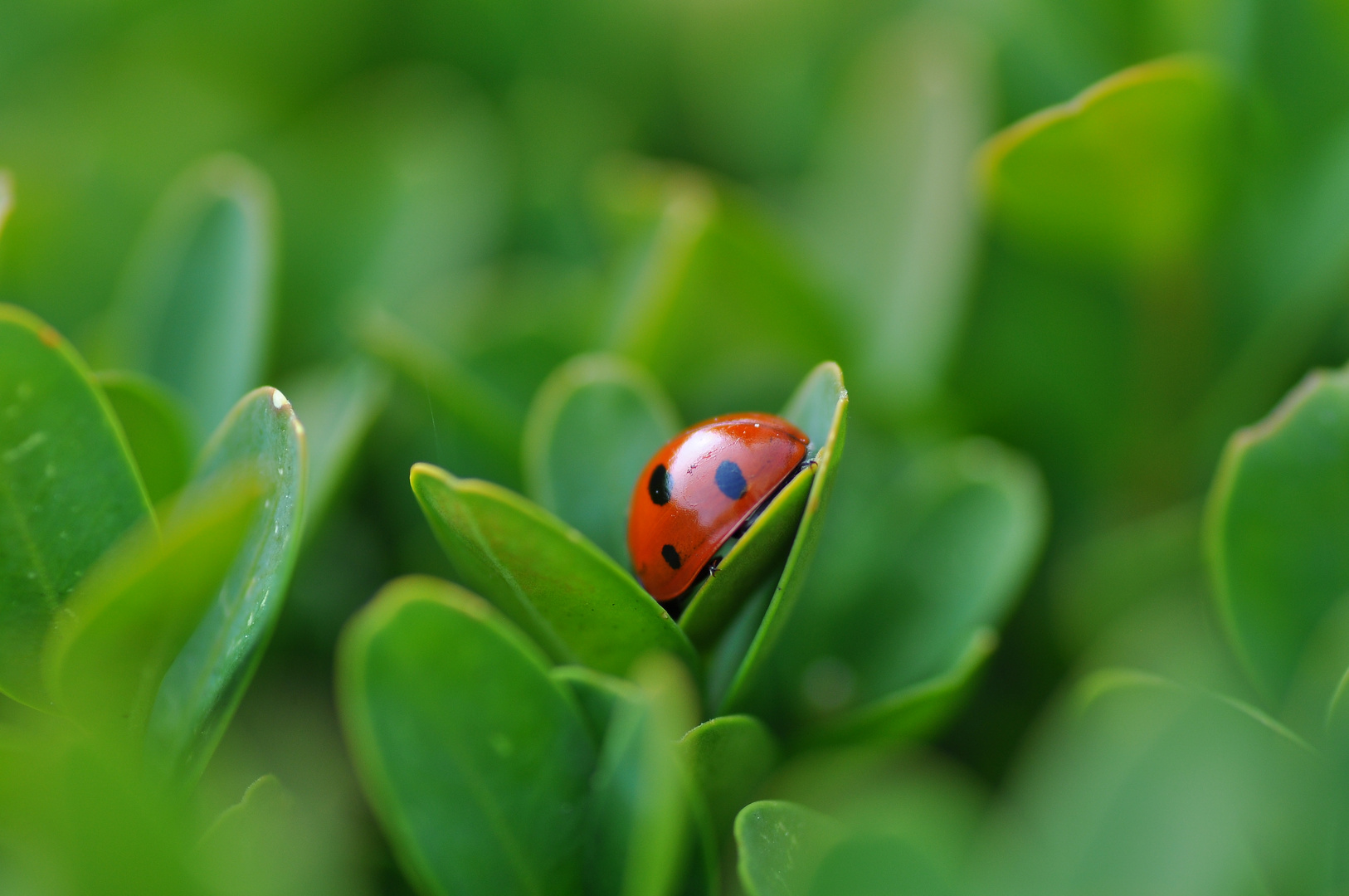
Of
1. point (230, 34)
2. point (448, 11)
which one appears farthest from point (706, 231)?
point (230, 34)

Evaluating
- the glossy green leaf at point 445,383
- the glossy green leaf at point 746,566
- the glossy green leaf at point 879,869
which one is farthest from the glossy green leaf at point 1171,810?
the glossy green leaf at point 445,383

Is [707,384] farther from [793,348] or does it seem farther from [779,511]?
[779,511]

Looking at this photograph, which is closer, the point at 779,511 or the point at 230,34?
the point at 779,511

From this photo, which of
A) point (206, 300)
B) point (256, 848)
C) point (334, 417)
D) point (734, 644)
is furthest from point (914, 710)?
point (206, 300)

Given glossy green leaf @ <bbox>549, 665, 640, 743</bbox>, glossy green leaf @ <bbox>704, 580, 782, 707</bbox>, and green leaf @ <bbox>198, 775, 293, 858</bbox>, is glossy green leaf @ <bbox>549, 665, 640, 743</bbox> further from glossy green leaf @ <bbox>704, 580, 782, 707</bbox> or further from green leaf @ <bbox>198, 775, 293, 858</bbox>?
green leaf @ <bbox>198, 775, 293, 858</bbox>

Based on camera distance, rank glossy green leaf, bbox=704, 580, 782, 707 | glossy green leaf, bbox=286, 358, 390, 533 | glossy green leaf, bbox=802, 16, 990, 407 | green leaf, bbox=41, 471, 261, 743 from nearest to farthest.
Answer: green leaf, bbox=41, 471, 261, 743 → glossy green leaf, bbox=704, 580, 782, 707 → glossy green leaf, bbox=286, 358, 390, 533 → glossy green leaf, bbox=802, 16, 990, 407

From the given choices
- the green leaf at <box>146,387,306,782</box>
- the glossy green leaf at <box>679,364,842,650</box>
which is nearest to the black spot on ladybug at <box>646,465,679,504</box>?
the glossy green leaf at <box>679,364,842,650</box>
